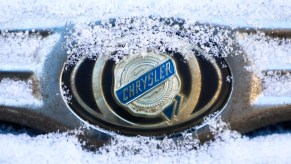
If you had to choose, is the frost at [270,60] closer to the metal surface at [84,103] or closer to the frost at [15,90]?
the metal surface at [84,103]

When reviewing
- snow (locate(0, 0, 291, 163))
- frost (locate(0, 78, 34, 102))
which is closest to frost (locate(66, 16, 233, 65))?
snow (locate(0, 0, 291, 163))

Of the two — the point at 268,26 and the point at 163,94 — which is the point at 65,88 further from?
the point at 268,26

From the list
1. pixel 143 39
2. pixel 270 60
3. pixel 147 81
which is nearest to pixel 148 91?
pixel 147 81

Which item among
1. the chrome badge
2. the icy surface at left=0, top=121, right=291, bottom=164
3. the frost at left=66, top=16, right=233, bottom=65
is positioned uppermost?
the frost at left=66, top=16, right=233, bottom=65

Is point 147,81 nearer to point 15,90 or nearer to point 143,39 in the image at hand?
point 143,39

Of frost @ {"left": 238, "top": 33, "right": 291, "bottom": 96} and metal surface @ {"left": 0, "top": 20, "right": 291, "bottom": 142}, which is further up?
frost @ {"left": 238, "top": 33, "right": 291, "bottom": 96}

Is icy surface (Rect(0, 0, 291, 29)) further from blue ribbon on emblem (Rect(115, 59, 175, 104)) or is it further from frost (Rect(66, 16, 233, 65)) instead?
blue ribbon on emblem (Rect(115, 59, 175, 104))

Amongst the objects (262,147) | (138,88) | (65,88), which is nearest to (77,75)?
(65,88)

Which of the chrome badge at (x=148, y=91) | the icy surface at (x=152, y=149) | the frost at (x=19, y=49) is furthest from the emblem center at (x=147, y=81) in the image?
the frost at (x=19, y=49)
